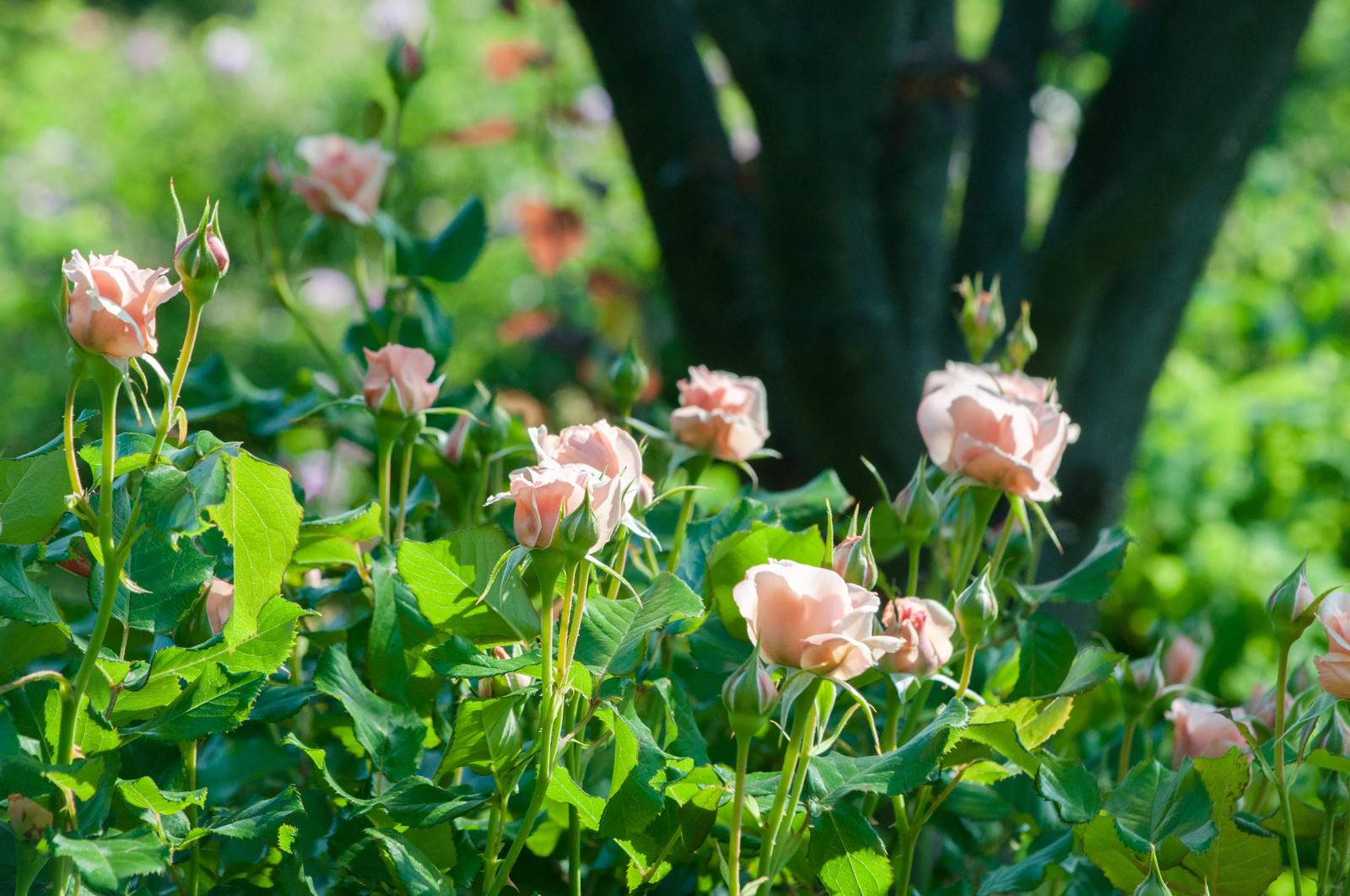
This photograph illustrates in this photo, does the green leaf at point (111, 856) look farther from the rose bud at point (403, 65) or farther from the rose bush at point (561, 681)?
Answer: the rose bud at point (403, 65)

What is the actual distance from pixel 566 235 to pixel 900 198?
3.99ft

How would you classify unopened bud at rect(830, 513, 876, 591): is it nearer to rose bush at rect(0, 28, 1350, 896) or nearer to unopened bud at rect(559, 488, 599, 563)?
rose bush at rect(0, 28, 1350, 896)

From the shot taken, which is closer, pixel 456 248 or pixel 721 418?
pixel 721 418

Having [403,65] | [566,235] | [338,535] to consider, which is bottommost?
[566,235]

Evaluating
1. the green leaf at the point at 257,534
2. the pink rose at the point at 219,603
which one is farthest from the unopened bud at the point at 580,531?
the pink rose at the point at 219,603

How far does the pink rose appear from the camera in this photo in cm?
63

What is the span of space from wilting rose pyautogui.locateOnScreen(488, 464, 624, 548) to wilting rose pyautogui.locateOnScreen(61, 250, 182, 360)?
0.15m

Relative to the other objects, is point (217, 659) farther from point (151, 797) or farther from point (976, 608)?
point (976, 608)

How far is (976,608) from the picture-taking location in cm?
60

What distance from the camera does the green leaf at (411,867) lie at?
513mm

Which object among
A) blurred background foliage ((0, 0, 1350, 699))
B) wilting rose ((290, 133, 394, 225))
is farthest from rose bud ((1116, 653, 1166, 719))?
blurred background foliage ((0, 0, 1350, 699))

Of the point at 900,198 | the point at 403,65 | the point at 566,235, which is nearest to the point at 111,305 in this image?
the point at 403,65

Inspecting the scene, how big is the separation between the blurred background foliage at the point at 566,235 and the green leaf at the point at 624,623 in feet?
2.59

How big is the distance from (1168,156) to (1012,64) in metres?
0.36
